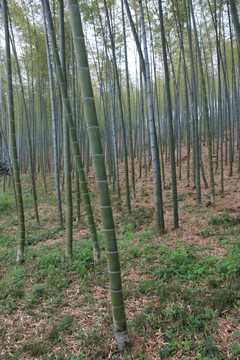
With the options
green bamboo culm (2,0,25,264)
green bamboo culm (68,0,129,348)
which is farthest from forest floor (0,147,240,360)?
green bamboo culm (2,0,25,264)

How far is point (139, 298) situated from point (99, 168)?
1557 millimetres

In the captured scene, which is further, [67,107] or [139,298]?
[67,107]

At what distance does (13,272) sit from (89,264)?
3.40 ft

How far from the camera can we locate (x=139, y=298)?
7.58 feet

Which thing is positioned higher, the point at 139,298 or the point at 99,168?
the point at 99,168

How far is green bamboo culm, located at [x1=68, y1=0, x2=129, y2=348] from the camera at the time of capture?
148cm

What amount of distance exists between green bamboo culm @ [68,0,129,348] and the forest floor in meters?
0.32

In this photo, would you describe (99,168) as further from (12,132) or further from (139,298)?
(12,132)

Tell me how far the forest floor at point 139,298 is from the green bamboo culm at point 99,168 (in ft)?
1.04

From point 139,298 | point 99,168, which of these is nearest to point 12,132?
point 99,168

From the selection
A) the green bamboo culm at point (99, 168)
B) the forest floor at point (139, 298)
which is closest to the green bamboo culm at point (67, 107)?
the forest floor at point (139, 298)

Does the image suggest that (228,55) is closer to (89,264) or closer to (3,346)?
(89,264)

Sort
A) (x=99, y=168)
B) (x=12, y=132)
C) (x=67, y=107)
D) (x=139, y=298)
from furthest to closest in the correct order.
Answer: (x=12, y=132)
(x=67, y=107)
(x=139, y=298)
(x=99, y=168)

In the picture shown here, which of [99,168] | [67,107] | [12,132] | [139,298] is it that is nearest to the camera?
[99,168]
